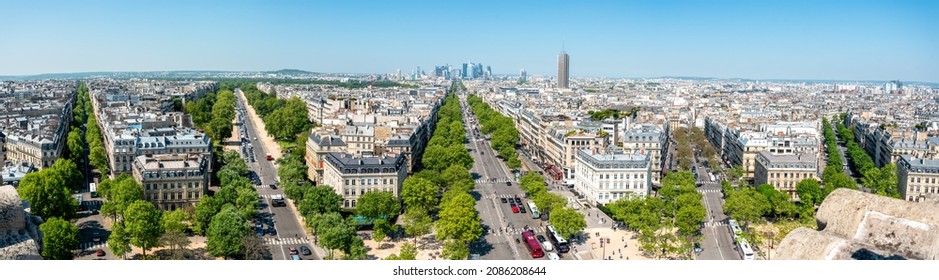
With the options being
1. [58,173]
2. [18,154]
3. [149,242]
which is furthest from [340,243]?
[18,154]

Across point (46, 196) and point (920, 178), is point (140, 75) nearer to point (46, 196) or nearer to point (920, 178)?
point (46, 196)

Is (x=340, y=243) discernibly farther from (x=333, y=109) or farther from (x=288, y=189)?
(x=333, y=109)

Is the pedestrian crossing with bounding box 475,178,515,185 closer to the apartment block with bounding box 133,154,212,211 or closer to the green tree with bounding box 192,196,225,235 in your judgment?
the apartment block with bounding box 133,154,212,211

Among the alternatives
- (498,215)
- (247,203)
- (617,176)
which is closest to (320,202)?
(247,203)
